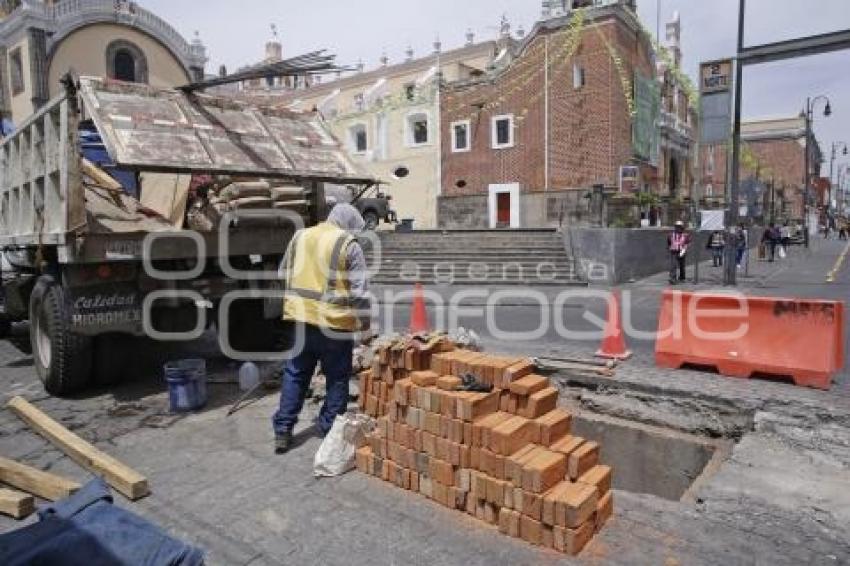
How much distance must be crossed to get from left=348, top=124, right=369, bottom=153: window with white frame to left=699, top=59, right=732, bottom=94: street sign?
2328cm

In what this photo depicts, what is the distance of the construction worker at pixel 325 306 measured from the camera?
171 inches

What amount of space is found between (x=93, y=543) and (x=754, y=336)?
19.2ft

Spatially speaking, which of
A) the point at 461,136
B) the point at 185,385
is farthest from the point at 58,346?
the point at 461,136

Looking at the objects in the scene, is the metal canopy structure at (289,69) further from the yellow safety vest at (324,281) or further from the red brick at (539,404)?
the red brick at (539,404)

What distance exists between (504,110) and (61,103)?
25.8 meters

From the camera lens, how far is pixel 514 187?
28.9 metres

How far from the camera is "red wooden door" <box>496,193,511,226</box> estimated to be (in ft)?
96.0

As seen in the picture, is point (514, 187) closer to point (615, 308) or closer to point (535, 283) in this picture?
point (535, 283)

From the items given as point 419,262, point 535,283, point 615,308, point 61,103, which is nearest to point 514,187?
point 419,262

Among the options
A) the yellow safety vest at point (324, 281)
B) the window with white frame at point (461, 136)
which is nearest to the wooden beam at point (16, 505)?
the yellow safety vest at point (324, 281)

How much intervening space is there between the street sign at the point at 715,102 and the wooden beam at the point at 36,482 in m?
14.0

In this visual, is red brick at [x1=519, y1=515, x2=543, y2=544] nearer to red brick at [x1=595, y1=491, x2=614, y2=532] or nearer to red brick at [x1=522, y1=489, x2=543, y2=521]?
red brick at [x1=522, y1=489, x2=543, y2=521]

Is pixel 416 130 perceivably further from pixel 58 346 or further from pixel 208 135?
pixel 58 346

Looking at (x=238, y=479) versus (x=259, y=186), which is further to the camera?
(x=259, y=186)
